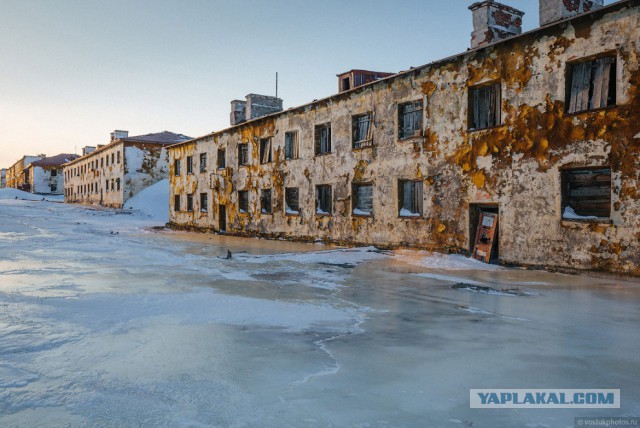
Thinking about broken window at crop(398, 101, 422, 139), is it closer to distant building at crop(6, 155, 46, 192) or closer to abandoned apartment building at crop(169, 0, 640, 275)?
abandoned apartment building at crop(169, 0, 640, 275)

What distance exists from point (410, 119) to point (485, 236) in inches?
188

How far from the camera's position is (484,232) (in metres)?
11.8

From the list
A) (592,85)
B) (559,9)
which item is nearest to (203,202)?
(559,9)

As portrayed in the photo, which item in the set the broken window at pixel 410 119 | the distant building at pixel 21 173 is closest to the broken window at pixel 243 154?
the broken window at pixel 410 119

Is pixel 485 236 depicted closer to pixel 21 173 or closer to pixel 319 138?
pixel 319 138

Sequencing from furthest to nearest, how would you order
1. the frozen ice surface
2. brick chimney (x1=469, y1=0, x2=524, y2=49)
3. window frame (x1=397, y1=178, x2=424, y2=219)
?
window frame (x1=397, y1=178, x2=424, y2=219), brick chimney (x1=469, y1=0, x2=524, y2=49), the frozen ice surface

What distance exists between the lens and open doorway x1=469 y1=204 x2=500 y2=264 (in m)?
11.5

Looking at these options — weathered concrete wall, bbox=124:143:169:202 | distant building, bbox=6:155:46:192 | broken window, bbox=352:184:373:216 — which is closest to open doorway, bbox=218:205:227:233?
broken window, bbox=352:184:373:216

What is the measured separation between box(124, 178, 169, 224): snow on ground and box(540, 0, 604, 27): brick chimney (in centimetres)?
2875

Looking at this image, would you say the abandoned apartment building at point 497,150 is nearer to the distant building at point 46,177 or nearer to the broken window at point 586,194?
the broken window at point 586,194

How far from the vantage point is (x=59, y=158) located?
2840 inches

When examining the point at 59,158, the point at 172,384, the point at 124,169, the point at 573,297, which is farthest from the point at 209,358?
the point at 59,158

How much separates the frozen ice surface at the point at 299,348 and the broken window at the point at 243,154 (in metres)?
14.3

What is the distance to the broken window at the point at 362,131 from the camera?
1561 cm
